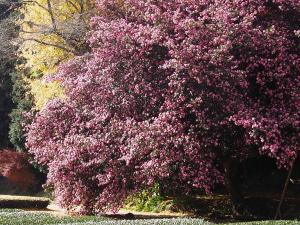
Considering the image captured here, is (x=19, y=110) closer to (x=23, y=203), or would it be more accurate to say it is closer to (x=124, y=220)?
(x=23, y=203)

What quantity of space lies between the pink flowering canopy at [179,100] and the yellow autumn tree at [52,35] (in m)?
5.01

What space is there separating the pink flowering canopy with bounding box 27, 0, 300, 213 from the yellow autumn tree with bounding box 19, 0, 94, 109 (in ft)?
16.4

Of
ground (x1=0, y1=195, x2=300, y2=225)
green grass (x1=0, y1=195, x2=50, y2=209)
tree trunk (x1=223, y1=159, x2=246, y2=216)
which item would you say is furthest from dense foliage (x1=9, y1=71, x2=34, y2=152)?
tree trunk (x1=223, y1=159, x2=246, y2=216)

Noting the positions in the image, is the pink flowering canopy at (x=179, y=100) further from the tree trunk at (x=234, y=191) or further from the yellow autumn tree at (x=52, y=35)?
the yellow autumn tree at (x=52, y=35)

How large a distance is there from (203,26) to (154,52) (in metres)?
1.65

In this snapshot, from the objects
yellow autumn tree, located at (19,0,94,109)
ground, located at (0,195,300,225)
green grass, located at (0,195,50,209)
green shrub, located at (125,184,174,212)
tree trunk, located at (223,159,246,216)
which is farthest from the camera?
green grass, located at (0,195,50,209)

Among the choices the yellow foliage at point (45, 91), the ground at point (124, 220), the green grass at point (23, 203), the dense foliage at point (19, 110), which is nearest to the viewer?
the ground at point (124, 220)

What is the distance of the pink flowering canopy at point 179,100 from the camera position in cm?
1334

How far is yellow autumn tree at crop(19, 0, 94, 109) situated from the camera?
68.1 feet

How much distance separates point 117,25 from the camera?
15.4 meters

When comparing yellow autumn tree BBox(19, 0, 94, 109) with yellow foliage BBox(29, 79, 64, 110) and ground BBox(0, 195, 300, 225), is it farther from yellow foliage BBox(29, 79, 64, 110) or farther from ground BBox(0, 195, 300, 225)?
ground BBox(0, 195, 300, 225)

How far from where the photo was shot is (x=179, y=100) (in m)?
13.5

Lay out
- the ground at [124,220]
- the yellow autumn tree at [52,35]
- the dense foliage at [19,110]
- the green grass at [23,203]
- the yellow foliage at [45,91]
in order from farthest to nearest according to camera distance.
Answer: the dense foliage at [19,110]
the green grass at [23,203]
the yellow foliage at [45,91]
the yellow autumn tree at [52,35]
the ground at [124,220]

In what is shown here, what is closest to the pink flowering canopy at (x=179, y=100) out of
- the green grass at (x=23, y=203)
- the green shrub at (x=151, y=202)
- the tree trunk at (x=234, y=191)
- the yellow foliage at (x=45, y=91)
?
the tree trunk at (x=234, y=191)
